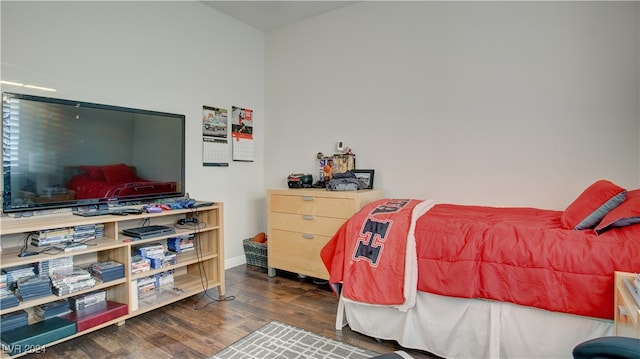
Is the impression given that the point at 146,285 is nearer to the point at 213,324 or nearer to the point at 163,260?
the point at 163,260

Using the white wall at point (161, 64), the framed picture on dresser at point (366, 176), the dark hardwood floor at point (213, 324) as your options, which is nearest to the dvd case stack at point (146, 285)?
the dark hardwood floor at point (213, 324)

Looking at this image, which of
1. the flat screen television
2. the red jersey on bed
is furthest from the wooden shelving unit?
the red jersey on bed

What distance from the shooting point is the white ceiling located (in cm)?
324

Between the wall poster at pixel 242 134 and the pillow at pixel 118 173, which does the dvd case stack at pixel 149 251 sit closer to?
the pillow at pixel 118 173

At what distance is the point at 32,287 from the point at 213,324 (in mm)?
1011

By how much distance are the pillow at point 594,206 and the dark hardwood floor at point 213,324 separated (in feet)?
3.45

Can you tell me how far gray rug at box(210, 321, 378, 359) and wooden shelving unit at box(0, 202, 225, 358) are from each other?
75 cm

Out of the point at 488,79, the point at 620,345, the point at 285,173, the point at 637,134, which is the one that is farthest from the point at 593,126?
the point at 285,173

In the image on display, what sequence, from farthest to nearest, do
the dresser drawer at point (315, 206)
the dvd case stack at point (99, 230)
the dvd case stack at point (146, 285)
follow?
the dresser drawer at point (315, 206)
the dvd case stack at point (146, 285)
the dvd case stack at point (99, 230)

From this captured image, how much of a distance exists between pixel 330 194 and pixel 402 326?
3.83 ft

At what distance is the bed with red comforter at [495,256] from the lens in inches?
58.5

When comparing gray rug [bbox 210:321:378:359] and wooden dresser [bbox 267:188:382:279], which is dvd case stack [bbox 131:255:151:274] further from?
wooden dresser [bbox 267:188:382:279]

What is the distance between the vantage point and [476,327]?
1.75 metres

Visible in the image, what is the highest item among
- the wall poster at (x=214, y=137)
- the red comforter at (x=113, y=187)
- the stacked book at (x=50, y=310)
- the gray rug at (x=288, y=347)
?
the wall poster at (x=214, y=137)
